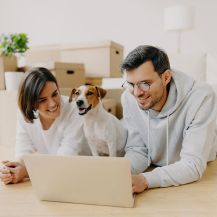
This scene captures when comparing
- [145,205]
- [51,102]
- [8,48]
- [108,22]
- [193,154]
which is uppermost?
[108,22]

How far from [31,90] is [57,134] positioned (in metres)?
0.27

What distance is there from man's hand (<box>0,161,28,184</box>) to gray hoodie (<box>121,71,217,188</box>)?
432 mm

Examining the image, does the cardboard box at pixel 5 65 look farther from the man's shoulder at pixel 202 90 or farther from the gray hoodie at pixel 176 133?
the man's shoulder at pixel 202 90

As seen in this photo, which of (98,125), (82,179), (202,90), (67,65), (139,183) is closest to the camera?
(82,179)

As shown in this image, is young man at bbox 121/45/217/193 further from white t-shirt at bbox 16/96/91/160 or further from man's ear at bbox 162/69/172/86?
white t-shirt at bbox 16/96/91/160

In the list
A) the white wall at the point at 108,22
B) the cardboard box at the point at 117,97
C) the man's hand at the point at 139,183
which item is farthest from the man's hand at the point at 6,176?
the white wall at the point at 108,22

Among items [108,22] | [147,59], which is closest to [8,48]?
[147,59]

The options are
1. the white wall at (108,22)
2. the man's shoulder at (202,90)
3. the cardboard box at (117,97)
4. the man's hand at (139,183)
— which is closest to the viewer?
the man's hand at (139,183)

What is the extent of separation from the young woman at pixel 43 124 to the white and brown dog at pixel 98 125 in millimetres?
59

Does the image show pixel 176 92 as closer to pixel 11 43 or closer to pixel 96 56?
pixel 96 56

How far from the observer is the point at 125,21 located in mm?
3131

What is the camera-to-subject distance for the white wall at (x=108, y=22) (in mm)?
2986

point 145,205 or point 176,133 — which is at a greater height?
point 176,133

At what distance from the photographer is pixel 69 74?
1839 mm
